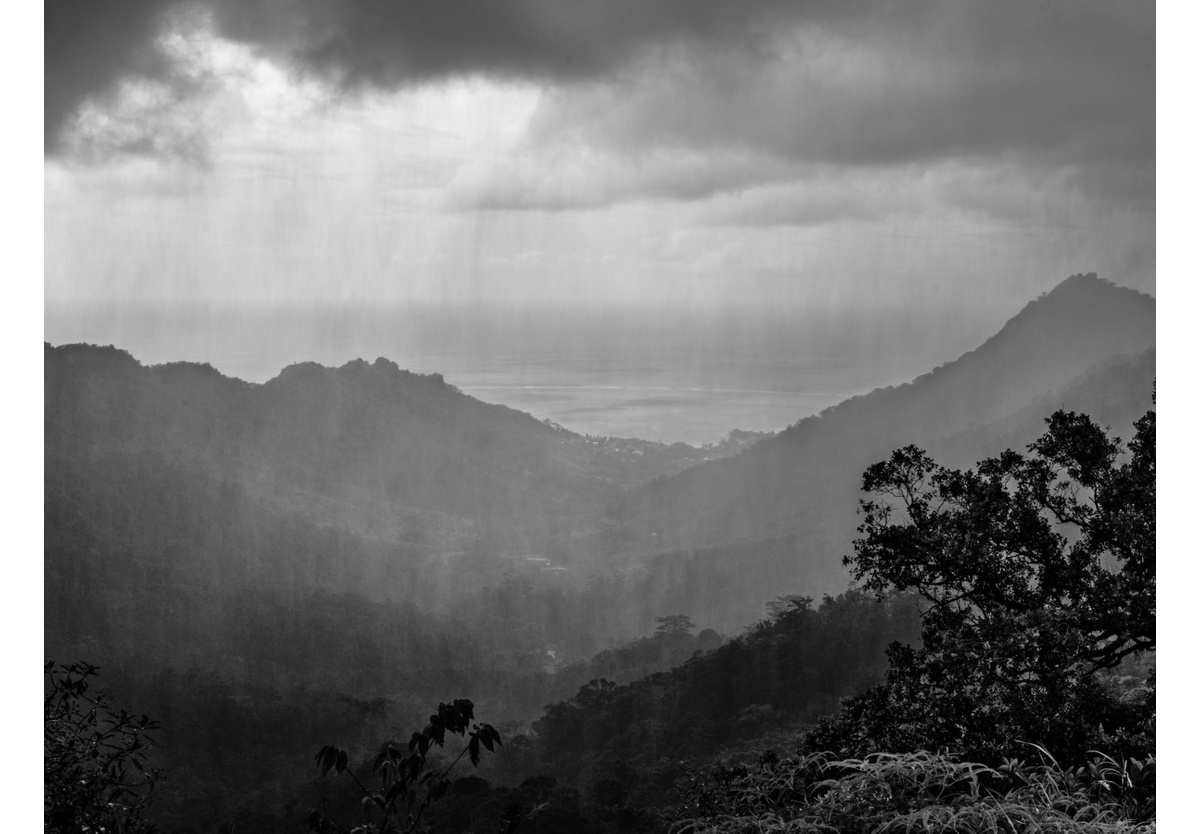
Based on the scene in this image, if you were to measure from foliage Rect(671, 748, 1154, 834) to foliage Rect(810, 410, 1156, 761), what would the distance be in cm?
14

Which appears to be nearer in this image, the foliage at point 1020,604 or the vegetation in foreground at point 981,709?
the vegetation in foreground at point 981,709

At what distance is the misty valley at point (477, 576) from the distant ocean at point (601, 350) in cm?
9

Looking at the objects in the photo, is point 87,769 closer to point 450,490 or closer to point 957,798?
point 450,490

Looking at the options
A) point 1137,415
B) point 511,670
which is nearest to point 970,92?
point 1137,415

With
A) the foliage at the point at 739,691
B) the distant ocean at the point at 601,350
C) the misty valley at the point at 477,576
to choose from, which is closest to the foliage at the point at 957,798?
the misty valley at the point at 477,576

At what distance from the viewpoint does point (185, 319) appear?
483cm

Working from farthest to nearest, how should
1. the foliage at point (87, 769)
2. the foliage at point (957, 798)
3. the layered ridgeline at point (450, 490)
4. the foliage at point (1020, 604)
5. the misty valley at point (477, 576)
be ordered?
1. the layered ridgeline at point (450, 490)
2. the misty valley at point (477, 576)
3. the foliage at point (87, 769)
4. the foliage at point (1020, 604)
5. the foliage at point (957, 798)

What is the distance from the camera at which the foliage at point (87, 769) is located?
3.40 m

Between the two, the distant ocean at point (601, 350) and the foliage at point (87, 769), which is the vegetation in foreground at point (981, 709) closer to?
the foliage at point (87, 769)

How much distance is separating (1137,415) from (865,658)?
173 cm

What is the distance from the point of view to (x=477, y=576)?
4.91 m
